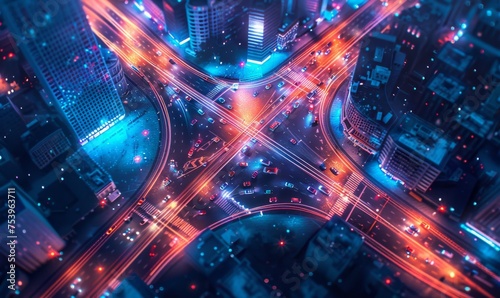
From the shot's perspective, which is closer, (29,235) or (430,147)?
(29,235)

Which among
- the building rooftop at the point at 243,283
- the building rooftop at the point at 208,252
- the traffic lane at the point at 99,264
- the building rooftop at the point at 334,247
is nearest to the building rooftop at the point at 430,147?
the building rooftop at the point at 334,247

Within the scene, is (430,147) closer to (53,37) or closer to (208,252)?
(208,252)

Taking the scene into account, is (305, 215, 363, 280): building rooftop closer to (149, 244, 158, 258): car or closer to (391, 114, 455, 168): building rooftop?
(391, 114, 455, 168): building rooftop

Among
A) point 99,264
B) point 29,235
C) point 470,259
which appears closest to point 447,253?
point 470,259

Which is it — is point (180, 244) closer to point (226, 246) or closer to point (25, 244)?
point (226, 246)

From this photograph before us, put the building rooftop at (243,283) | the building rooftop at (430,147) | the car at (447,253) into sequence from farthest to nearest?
the car at (447,253) → the building rooftop at (430,147) → the building rooftop at (243,283)

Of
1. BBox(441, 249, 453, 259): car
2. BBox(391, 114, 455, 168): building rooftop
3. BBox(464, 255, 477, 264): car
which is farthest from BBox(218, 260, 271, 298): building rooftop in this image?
BBox(464, 255, 477, 264): car

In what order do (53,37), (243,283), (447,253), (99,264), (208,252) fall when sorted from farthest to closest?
(447,253) < (99,264) < (53,37) < (208,252) < (243,283)

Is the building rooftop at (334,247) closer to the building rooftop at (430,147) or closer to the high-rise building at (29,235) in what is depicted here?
the building rooftop at (430,147)

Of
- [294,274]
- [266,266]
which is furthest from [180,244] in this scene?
[294,274]
